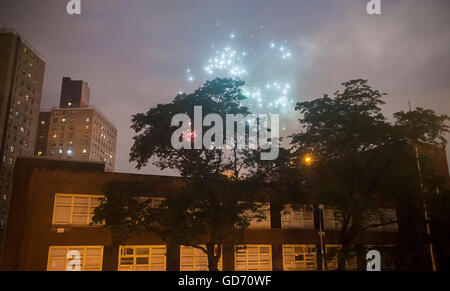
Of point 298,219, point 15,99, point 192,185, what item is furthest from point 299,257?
point 15,99

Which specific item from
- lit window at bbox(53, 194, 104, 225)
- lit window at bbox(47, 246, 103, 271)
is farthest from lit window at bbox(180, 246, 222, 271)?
lit window at bbox(53, 194, 104, 225)

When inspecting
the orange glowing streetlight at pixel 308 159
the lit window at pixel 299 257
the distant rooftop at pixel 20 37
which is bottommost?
the lit window at pixel 299 257

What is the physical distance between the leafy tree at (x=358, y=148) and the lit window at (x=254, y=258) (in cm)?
885

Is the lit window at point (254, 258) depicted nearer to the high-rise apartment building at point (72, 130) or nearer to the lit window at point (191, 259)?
the lit window at point (191, 259)

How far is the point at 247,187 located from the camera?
19734 millimetres

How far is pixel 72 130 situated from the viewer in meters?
130

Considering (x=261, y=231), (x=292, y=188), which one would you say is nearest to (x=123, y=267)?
(x=261, y=231)

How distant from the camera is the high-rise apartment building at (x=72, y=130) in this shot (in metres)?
128

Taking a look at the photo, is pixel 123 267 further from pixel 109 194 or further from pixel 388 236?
pixel 388 236

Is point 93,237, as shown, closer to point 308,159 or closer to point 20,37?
point 308,159

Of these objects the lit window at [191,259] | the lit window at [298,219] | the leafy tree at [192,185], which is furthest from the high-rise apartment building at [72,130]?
Result: the leafy tree at [192,185]

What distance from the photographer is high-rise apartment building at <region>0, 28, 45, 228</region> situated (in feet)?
289
